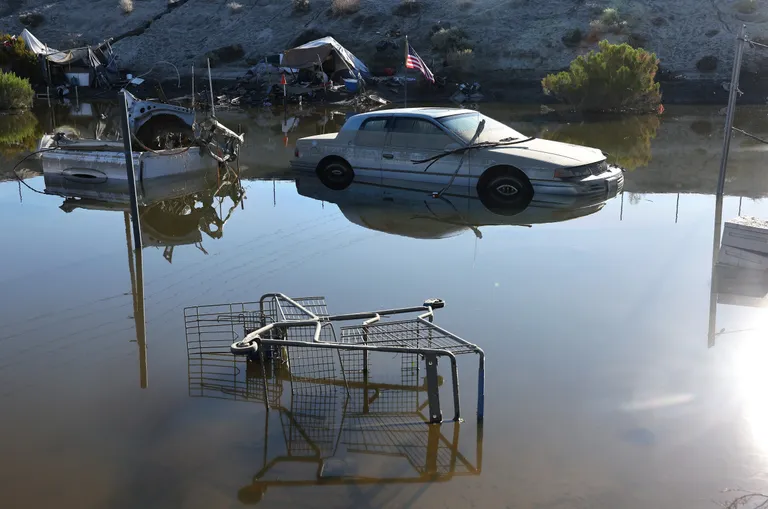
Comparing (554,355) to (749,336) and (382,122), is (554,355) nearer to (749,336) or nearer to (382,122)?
(749,336)

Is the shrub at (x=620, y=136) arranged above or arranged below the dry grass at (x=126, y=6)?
below

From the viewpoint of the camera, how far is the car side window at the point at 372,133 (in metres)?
13.1

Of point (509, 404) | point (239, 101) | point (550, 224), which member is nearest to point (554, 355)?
point (509, 404)

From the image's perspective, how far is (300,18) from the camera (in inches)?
2015

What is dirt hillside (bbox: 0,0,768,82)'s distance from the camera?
131 feet

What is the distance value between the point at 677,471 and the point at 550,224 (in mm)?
6309

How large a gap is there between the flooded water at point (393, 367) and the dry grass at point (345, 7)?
40930 mm

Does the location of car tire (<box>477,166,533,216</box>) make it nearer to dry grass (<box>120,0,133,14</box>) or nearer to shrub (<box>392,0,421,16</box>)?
shrub (<box>392,0,421,16</box>)

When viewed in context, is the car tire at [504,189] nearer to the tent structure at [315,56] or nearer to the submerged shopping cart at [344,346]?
the submerged shopping cart at [344,346]

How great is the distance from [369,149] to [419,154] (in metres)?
1.06

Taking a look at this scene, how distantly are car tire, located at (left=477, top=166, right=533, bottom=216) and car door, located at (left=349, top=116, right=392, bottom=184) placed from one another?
206cm

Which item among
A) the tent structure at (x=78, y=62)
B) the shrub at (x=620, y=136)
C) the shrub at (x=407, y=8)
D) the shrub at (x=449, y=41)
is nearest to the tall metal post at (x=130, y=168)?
the shrub at (x=620, y=136)

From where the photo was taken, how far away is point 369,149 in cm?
1316

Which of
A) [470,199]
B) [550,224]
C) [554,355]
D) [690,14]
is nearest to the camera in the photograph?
[554,355]
